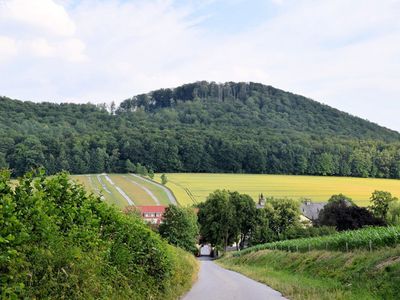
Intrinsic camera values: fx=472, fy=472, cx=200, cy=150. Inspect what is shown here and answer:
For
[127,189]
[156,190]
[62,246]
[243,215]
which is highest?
[62,246]

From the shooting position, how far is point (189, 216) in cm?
6950

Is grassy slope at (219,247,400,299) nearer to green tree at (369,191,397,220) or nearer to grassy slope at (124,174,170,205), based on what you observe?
green tree at (369,191,397,220)

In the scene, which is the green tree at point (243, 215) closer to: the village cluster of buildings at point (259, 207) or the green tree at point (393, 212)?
the village cluster of buildings at point (259, 207)

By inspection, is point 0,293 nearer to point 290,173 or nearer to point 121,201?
point 121,201

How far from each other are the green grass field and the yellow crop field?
4.41m

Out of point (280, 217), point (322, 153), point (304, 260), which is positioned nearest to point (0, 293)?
point (304, 260)

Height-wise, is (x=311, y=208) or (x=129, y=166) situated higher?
(x=129, y=166)

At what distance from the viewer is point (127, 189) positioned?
104250mm

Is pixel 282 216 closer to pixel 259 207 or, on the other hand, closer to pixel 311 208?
pixel 259 207

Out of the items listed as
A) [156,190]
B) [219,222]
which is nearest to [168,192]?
[156,190]

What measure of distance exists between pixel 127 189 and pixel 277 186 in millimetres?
37898

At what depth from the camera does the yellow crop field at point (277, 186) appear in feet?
348

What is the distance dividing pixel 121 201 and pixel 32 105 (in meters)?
101

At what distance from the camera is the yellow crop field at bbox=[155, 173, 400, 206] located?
106 metres
